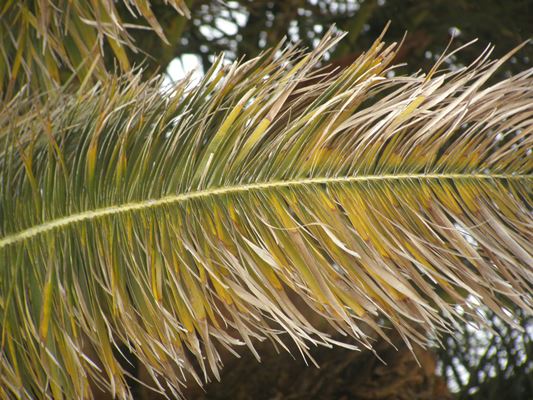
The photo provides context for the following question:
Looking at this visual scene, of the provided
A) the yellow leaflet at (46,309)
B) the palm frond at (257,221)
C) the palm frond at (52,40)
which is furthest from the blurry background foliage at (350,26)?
the yellow leaflet at (46,309)

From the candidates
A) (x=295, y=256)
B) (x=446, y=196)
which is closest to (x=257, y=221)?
(x=295, y=256)

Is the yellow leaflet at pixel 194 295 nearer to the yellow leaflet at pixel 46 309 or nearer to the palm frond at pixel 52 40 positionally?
the yellow leaflet at pixel 46 309

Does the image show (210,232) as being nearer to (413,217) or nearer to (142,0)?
(413,217)

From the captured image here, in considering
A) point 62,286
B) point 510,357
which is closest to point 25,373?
point 62,286

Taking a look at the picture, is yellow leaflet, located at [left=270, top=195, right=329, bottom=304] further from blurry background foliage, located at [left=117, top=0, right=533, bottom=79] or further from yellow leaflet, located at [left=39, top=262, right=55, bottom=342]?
blurry background foliage, located at [left=117, top=0, right=533, bottom=79]

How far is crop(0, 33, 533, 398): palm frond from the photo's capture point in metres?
0.69

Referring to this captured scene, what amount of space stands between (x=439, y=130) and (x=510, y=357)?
3.25 feet

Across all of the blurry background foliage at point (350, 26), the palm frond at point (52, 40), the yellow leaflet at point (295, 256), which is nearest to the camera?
the yellow leaflet at point (295, 256)

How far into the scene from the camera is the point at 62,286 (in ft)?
2.37

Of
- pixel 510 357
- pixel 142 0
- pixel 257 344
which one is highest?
pixel 142 0

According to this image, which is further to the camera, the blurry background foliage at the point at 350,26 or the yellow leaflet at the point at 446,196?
the blurry background foliage at the point at 350,26

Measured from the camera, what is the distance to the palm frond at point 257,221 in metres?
0.69

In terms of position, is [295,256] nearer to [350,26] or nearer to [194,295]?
[194,295]

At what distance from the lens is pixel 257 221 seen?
0.72 m
